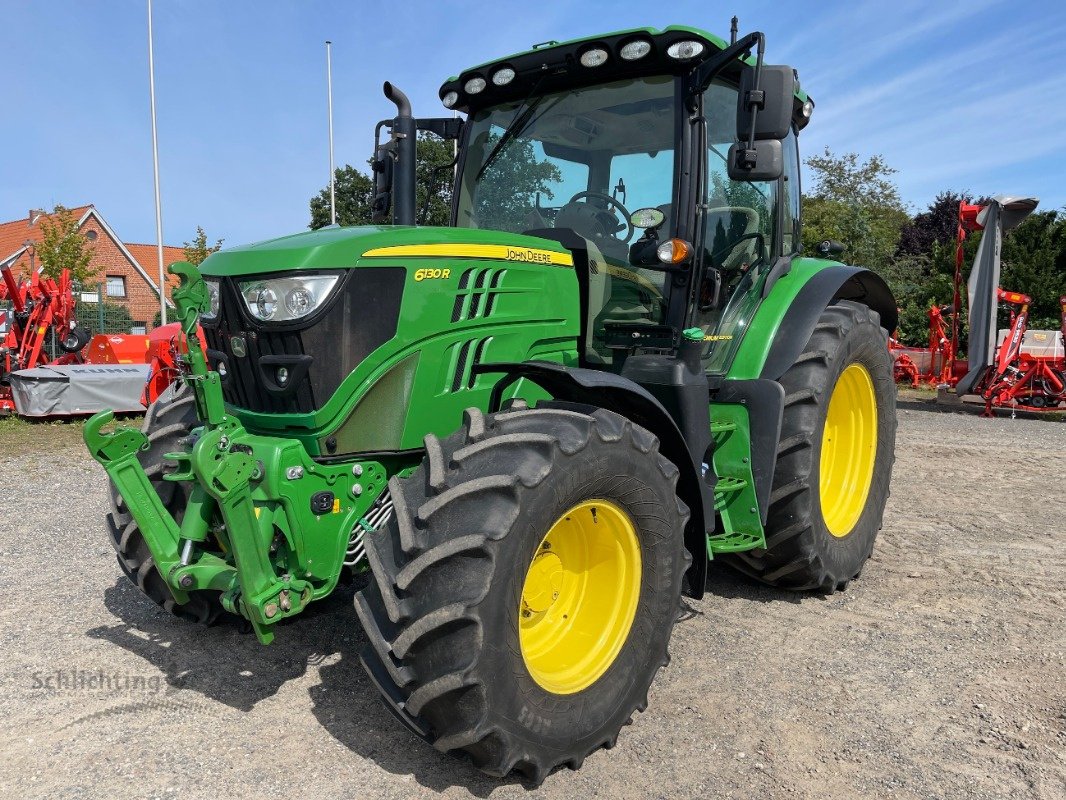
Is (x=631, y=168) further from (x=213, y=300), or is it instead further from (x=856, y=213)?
(x=856, y=213)

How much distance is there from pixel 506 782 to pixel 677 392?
61.3 inches

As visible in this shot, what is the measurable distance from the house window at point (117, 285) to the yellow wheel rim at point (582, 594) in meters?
37.3

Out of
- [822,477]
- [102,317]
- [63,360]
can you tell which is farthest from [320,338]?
[102,317]

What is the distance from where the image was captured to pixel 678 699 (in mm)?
2988

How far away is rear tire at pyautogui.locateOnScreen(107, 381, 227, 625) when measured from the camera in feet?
10.4

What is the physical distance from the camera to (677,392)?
10.7ft

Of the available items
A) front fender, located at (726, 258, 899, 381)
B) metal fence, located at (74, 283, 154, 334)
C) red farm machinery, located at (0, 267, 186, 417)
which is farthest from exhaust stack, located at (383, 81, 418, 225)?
metal fence, located at (74, 283, 154, 334)

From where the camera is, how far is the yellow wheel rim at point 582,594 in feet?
8.83

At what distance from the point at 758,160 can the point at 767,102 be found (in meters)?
0.21

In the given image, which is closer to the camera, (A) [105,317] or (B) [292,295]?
(B) [292,295]

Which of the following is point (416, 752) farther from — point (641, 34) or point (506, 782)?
point (641, 34)

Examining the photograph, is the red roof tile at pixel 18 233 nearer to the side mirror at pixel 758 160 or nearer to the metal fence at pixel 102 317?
the metal fence at pixel 102 317

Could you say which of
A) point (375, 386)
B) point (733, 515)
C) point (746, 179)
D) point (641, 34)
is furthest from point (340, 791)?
point (641, 34)

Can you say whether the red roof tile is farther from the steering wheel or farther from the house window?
the steering wheel
